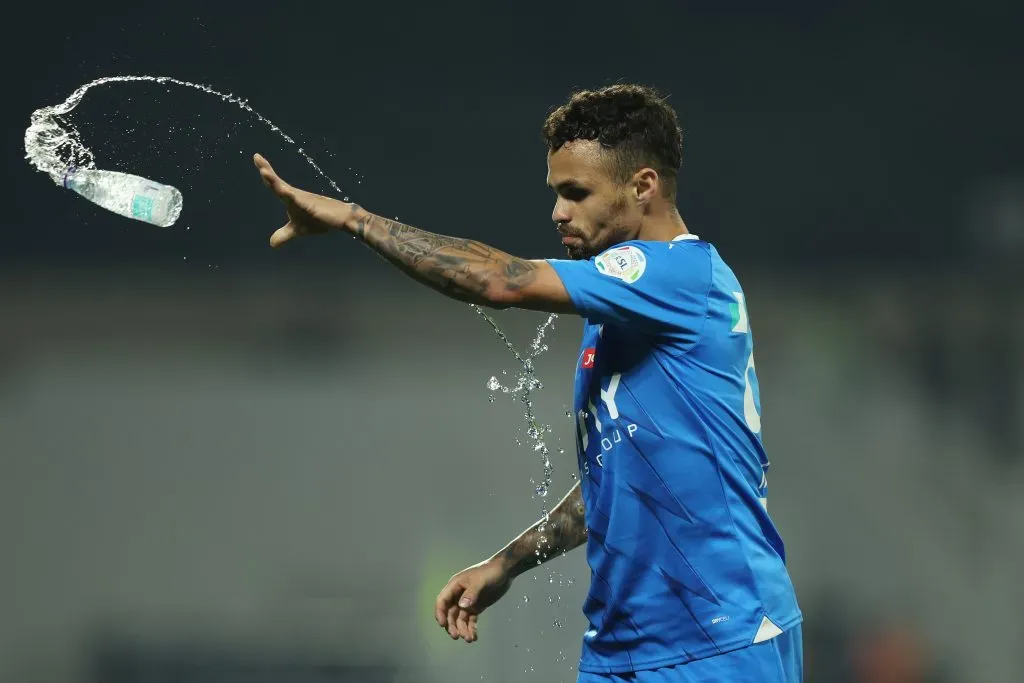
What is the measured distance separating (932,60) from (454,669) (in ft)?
9.36

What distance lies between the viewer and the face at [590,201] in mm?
2029

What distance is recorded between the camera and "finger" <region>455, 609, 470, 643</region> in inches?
85.5

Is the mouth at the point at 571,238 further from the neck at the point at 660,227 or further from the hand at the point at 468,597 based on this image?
the hand at the point at 468,597

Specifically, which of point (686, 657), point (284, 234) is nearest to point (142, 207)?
point (284, 234)

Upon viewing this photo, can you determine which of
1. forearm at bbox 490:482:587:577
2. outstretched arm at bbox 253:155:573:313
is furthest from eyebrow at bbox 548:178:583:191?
forearm at bbox 490:482:587:577

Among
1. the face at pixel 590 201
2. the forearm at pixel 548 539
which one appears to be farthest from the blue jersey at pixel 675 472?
the forearm at pixel 548 539

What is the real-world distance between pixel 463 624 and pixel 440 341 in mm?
2412

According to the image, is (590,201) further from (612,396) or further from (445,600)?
(445,600)

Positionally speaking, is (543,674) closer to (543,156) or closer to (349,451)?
(349,451)

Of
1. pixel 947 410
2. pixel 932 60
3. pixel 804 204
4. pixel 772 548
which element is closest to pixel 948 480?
pixel 947 410

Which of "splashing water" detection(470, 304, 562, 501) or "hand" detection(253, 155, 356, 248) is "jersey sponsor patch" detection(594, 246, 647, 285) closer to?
"hand" detection(253, 155, 356, 248)

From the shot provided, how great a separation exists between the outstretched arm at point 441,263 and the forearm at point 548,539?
1.80ft

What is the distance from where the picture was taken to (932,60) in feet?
15.1

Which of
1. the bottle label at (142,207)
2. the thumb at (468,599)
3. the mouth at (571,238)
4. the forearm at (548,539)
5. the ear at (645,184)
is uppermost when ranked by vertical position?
the bottle label at (142,207)
